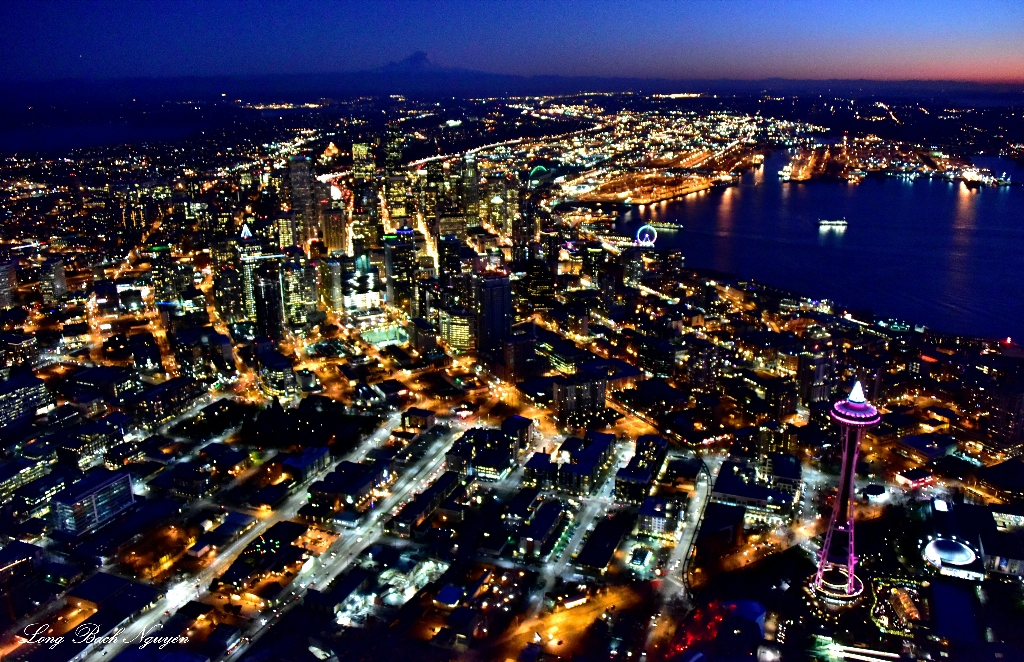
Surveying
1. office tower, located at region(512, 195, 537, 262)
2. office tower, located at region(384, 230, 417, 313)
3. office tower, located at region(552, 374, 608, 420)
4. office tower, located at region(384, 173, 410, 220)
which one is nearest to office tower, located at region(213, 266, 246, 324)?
office tower, located at region(384, 230, 417, 313)

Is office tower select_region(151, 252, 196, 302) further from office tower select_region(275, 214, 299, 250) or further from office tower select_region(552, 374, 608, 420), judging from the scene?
office tower select_region(552, 374, 608, 420)

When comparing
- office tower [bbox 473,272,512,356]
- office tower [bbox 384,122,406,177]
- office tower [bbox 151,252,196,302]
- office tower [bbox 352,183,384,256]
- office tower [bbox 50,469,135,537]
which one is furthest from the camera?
office tower [bbox 384,122,406,177]

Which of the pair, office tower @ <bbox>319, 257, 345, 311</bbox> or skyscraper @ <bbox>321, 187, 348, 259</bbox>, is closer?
office tower @ <bbox>319, 257, 345, 311</bbox>

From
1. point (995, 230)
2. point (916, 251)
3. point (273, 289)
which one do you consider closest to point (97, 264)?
point (273, 289)

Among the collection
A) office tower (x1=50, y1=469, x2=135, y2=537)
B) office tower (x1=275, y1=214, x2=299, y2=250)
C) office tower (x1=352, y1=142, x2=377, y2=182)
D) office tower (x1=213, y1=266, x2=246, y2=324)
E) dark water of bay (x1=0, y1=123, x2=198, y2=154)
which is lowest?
office tower (x1=50, y1=469, x2=135, y2=537)

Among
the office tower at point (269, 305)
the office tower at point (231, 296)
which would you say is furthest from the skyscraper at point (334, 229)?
the office tower at point (269, 305)

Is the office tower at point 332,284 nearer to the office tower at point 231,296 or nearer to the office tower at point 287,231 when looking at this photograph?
the office tower at point 231,296
